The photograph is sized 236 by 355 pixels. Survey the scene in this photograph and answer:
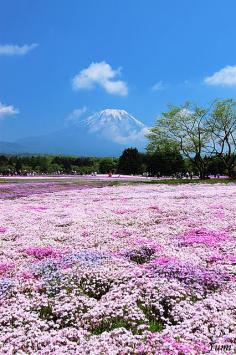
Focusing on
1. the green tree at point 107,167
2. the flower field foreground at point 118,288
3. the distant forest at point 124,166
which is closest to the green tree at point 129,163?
the distant forest at point 124,166

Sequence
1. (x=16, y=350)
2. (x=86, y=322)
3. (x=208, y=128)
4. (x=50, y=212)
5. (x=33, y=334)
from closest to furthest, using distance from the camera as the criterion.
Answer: (x=16, y=350) → (x=33, y=334) → (x=86, y=322) → (x=50, y=212) → (x=208, y=128)

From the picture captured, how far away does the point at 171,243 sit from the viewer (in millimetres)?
16500

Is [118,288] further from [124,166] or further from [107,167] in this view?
[107,167]

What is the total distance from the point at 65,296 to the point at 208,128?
7144 cm

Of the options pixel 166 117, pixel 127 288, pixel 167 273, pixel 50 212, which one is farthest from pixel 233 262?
pixel 166 117

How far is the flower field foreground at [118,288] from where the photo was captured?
8.02 m

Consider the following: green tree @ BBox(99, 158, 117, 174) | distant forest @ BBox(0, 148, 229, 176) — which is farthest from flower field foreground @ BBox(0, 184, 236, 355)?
green tree @ BBox(99, 158, 117, 174)

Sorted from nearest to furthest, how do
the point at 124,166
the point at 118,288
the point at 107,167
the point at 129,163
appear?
the point at 118,288, the point at 129,163, the point at 124,166, the point at 107,167

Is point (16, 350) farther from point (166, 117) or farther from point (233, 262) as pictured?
point (166, 117)

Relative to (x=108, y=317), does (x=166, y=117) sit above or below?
above

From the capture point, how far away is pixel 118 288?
35.3 feet

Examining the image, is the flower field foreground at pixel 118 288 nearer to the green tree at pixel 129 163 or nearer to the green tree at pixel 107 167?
the green tree at pixel 129 163

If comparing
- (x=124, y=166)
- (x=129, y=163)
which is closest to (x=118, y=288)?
(x=129, y=163)

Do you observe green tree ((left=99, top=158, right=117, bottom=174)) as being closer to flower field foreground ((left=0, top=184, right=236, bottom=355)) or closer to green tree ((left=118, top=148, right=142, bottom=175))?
green tree ((left=118, top=148, right=142, bottom=175))
